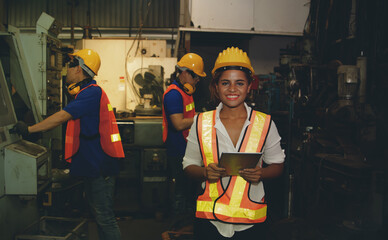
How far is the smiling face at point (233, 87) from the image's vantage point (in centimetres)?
160

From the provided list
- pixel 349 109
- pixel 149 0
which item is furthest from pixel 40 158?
pixel 149 0

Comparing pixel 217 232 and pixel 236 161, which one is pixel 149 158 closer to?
pixel 217 232

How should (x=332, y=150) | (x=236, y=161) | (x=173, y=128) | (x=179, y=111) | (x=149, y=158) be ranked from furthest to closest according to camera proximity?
(x=149, y=158) → (x=332, y=150) → (x=173, y=128) → (x=179, y=111) → (x=236, y=161)

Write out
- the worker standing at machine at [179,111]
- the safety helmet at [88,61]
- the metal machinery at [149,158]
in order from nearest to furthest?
1. the safety helmet at [88,61]
2. the worker standing at machine at [179,111]
3. the metal machinery at [149,158]

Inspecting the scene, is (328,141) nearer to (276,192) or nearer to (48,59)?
(276,192)

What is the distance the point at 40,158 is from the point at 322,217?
292cm

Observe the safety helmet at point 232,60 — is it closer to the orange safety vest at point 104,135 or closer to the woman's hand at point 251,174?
the woman's hand at point 251,174

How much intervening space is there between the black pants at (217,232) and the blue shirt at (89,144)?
46.7 inches

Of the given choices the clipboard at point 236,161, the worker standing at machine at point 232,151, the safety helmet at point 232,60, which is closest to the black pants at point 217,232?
the worker standing at machine at point 232,151

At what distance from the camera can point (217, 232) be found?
1.54 m

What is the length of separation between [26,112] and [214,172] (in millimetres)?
2545

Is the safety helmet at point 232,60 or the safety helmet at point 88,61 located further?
the safety helmet at point 88,61

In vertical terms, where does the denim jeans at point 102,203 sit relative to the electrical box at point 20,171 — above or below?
below

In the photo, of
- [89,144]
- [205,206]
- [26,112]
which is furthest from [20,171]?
[205,206]
